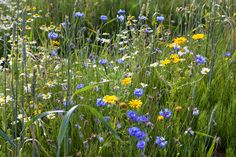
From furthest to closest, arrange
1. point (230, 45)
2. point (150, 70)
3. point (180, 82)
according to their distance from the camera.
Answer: point (230, 45), point (150, 70), point (180, 82)

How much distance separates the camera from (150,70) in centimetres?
293

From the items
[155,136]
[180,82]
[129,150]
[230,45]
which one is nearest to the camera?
[129,150]

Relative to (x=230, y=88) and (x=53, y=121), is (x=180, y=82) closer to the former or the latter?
(x=230, y=88)

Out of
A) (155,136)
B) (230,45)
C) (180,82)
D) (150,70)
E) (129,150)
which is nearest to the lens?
(129,150)

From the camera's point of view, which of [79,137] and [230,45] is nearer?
[79,137]

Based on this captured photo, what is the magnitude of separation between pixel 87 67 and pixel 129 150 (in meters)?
0.93

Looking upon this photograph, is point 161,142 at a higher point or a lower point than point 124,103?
lower

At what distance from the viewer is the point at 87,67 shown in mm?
2986

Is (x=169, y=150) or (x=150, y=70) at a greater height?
(x=150, y=70)

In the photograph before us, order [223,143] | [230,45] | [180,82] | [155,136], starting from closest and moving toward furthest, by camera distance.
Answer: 1. [155,136]
2. [223,143]
3. [180,82]
4. [230,45]

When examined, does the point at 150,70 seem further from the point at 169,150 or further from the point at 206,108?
the point at 169,150

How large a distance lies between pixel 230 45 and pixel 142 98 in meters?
0.99

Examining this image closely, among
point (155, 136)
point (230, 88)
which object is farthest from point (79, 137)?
point (230, 88)

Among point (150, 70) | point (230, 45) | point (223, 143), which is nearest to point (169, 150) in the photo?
point (223, 143)
